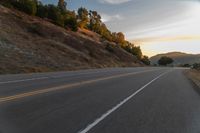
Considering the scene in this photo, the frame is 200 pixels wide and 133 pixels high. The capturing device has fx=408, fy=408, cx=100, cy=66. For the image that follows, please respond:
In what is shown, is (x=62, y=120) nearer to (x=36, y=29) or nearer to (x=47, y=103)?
(x=47, y=103)

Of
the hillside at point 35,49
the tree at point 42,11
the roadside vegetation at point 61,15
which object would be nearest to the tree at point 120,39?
the roadside vegetation at point 61,15

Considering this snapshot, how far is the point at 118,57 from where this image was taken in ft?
357

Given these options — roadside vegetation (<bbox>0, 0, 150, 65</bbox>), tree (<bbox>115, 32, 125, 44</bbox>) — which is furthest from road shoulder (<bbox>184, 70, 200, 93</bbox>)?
tree (<bbox>115, 32, 125, 44</bbox>)

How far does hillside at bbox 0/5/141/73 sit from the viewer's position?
151ft

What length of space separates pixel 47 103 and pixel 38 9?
84.8 metres

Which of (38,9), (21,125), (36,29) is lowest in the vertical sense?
(21,125)

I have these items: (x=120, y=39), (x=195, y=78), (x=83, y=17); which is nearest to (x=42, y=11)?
(x=83, y=17)

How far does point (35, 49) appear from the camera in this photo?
193 ft

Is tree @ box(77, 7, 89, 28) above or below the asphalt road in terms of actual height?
above

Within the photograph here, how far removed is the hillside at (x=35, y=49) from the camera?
4591 centimetres

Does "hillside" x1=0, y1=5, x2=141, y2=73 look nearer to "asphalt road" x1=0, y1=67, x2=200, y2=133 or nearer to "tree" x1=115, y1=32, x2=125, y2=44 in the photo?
"asphalt road" x1=0, y1=67, x2=200, y2=133

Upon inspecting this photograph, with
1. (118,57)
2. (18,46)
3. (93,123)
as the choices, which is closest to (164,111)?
(93,123)

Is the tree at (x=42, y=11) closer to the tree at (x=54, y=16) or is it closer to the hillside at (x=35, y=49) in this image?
the tree at (x=54, y=16)

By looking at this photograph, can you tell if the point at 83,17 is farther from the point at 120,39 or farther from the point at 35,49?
the point at 35,49
